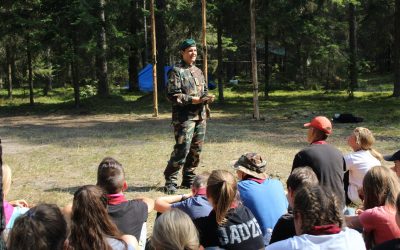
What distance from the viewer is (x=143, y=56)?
35969mm

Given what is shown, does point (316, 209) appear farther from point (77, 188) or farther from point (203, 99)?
point (77, 188)

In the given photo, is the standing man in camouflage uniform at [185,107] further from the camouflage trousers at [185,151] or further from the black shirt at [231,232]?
the black shirt at [231,232]

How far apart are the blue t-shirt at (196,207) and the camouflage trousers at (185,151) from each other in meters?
3.07

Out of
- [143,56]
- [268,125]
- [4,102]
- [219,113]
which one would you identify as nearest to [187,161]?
[268,125]

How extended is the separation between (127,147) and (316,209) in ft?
29.2

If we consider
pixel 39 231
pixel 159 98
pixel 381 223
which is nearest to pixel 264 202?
pixel 381 223

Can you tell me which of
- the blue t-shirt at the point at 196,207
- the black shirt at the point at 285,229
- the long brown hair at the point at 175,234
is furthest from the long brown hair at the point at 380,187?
the long brown hair at the point at 175,234

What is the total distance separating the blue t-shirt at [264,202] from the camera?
13.5 feet

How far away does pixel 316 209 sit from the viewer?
9.14 ft

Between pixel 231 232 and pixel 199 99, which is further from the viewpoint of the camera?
pixel 199 99

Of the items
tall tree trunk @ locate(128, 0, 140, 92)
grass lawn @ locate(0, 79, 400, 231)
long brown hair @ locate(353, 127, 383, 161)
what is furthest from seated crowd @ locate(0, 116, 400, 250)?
tall tree trunk @ locate(128, 0, 140, 92)

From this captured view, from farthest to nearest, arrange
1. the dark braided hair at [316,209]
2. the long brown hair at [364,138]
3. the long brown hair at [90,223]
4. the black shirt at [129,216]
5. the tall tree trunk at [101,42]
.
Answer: the tall tree trunk at [101,42]
the long brown hair at [364,138]
the black shirt at [129,216]
the long brown hair at [90,223]
the dark braided hair at [316,209]

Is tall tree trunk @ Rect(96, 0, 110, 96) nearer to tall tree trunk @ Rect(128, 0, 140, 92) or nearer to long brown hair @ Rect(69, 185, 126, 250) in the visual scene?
tall tree trunk @ Rect(128, 0, 140, 92)

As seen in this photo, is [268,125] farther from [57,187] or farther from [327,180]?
[327,180]
